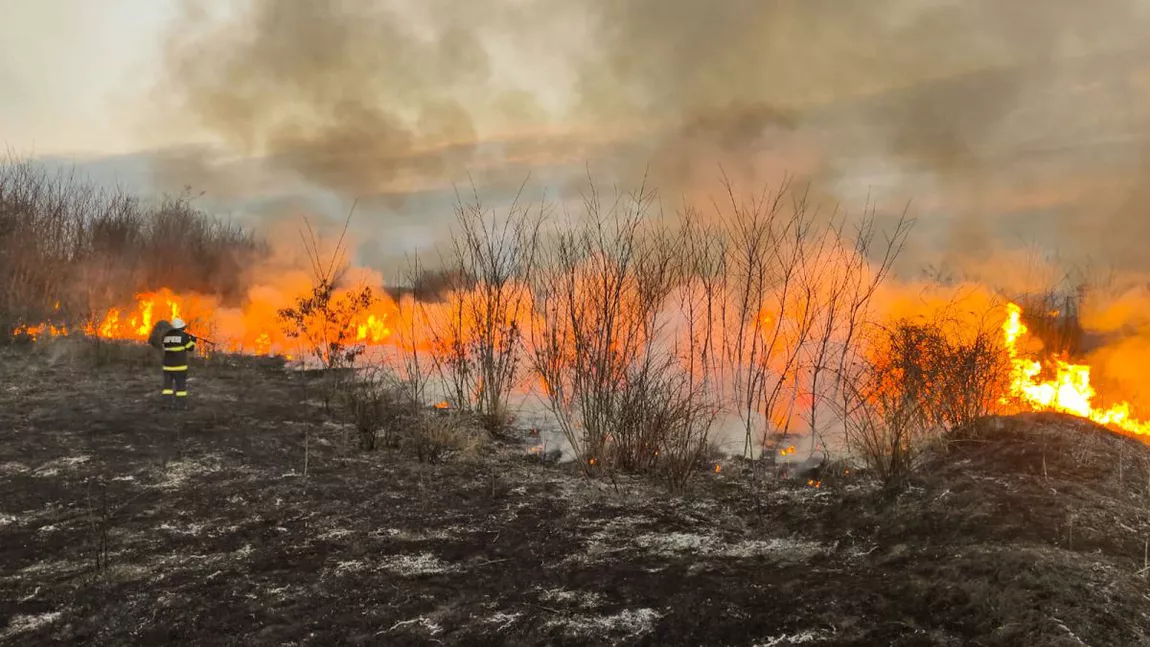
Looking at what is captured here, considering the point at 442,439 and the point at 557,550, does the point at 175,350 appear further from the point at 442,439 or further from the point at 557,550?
the point at 557,550

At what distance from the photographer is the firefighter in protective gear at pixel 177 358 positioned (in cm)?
980

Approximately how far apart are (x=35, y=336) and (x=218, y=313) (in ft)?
18.0

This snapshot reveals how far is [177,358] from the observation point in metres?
9.84

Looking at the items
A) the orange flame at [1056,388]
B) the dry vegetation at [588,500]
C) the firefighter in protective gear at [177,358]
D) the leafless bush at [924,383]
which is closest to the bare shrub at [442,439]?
the dry vegetation at [588,500]

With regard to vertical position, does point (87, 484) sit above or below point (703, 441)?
below

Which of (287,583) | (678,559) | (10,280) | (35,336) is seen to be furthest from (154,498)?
(10,280)

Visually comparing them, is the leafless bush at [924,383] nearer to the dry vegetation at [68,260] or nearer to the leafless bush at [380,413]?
the leafless bush at [380,413]

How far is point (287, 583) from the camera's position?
4.61 metres

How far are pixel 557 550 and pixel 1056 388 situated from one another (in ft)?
26.9

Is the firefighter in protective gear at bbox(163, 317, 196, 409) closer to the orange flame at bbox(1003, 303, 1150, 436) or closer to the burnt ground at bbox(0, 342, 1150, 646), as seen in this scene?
the burnt ground at bbox(0, 342, 1150, 646)

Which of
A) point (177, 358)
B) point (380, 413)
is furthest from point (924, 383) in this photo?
point (177, 358)

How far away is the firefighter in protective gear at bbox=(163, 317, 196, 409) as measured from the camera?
9.80 meters

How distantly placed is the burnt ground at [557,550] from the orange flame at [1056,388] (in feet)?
4.81

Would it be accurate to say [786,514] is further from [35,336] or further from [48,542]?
[35,336]
